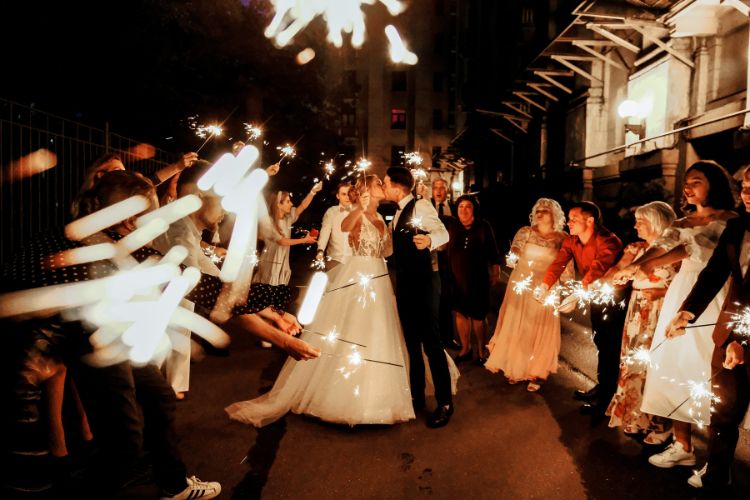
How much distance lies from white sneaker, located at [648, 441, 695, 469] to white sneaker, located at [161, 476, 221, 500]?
10.6ft

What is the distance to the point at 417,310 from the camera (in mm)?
5059

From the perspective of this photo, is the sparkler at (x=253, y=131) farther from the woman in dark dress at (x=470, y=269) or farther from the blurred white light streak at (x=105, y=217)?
the woman in dark dress at (x=470, y=269)

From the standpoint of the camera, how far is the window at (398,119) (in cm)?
5019

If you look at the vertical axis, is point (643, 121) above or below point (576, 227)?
above

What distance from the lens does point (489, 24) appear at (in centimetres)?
3025

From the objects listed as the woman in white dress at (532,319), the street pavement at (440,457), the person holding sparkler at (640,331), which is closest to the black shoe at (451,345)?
the woman in white dress at (532,319)

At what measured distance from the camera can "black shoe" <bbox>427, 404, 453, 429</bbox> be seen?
A: 189 inches

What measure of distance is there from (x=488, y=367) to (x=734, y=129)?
7108 mm

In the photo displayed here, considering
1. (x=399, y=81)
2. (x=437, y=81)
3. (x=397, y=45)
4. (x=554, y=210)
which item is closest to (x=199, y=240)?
(x=397, y=45)

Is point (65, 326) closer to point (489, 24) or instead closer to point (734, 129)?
point (734, 129)

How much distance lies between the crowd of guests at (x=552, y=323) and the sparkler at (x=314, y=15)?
6.39 ft

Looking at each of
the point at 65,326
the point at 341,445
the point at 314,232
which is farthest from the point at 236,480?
the point at 314,232

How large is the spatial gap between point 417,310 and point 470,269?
2444 mm

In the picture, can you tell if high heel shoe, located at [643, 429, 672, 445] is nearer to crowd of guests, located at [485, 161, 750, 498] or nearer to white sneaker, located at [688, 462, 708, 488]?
crowd of guests, located at [485, 161, 750, 498]
